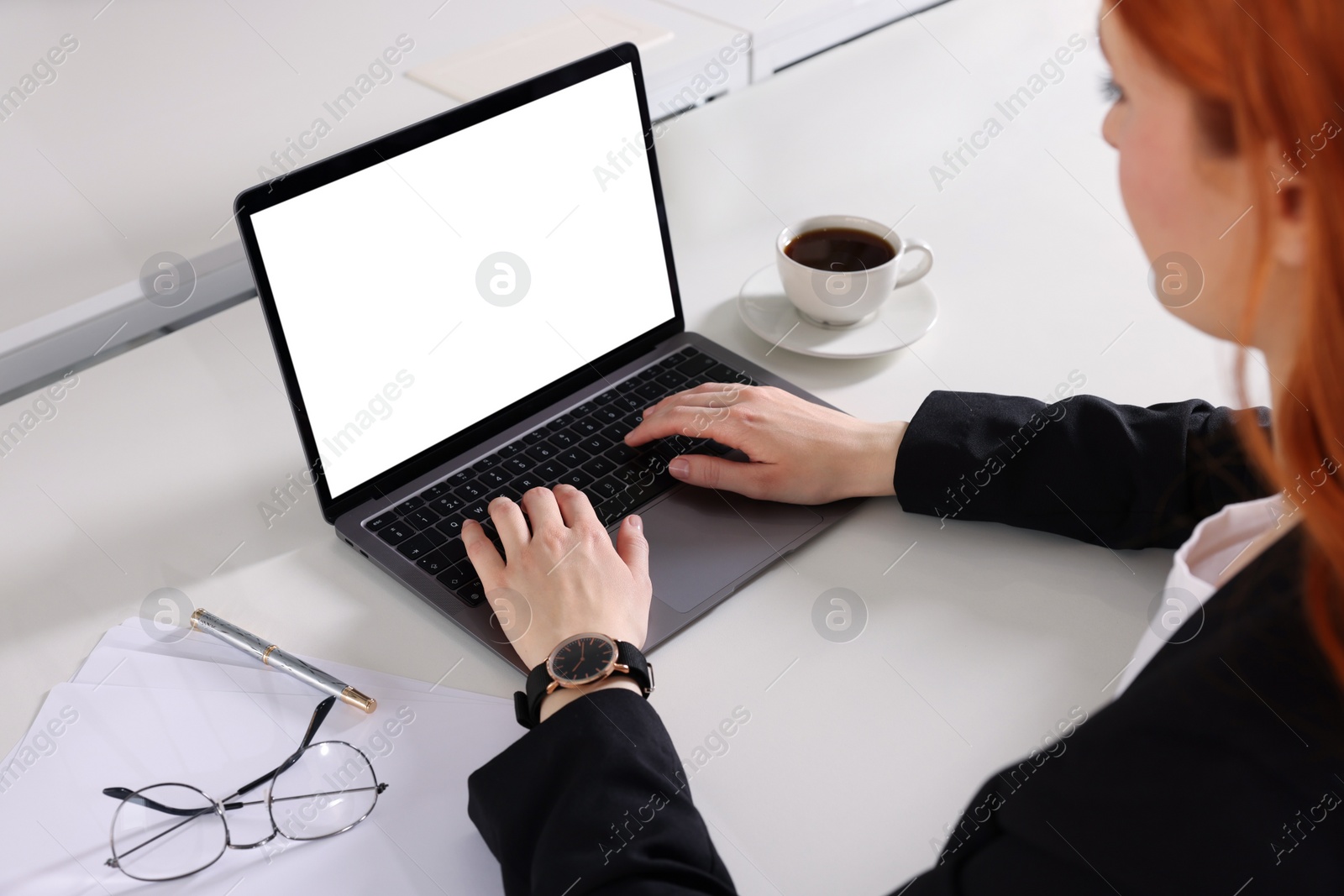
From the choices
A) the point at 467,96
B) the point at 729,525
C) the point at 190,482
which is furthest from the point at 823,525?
the point at 467,96

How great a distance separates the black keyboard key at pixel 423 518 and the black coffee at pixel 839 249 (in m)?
0.50

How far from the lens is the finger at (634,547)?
839 millimetres

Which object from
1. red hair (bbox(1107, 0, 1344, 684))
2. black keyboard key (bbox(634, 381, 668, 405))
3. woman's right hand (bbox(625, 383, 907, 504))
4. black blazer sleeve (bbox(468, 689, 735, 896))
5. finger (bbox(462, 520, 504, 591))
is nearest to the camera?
red hair (bbox(1107, 0, 1344, 684))

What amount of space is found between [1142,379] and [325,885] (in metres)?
0.91

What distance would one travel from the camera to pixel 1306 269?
0.45 meters

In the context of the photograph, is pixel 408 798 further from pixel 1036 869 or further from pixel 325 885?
pixel 1036 869

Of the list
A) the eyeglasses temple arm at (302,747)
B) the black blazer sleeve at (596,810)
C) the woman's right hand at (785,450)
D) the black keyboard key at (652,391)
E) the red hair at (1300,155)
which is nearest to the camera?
the red hair at (1300,155)

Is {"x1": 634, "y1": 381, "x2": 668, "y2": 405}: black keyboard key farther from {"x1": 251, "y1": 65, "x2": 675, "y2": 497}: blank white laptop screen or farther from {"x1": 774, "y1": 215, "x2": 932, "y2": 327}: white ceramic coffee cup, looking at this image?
{"x1": 774, "y1": 215, "x2": 932, "y2": 327}: white ceramic coffee cup

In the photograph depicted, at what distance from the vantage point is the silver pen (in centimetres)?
77

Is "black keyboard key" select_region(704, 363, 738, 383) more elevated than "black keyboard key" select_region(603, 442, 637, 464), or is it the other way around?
"black keyboard key" select_region(704, 363, 738, 383)

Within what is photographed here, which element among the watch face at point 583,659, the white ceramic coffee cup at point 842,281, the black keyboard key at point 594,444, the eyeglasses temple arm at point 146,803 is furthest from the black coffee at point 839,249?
the eyeglasses temple arm at point 146,803

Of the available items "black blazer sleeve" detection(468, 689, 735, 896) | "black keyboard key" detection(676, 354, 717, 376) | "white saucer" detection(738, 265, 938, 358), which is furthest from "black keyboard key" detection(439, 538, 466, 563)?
"white saucer" detection(738, 265, 938, 358)

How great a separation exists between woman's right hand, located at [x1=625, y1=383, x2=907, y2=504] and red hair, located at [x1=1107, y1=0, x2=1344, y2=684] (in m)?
0.42

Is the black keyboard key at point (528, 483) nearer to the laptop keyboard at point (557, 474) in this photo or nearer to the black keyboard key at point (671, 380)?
the laptop keyboard at point (557, 474)
